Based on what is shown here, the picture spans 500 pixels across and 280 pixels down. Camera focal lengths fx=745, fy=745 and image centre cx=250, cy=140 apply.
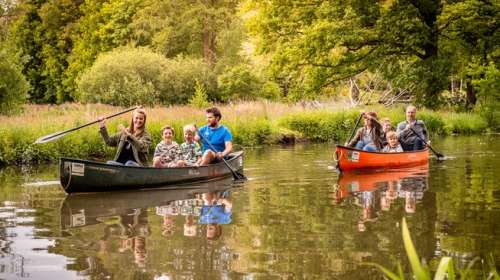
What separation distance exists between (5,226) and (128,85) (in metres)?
24.1

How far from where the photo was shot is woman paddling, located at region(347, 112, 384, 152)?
51.2 feet

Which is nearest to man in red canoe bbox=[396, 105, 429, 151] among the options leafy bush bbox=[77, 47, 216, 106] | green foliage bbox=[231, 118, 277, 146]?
green foliage bbox=[231, 118, 277, 146]

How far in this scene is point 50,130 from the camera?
17.6 metres

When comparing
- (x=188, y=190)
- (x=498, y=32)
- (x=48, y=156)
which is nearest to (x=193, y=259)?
(x=188, y=190)

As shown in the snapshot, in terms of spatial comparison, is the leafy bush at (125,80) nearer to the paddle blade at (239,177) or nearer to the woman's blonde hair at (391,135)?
the woman's blonde hair at (391,135)

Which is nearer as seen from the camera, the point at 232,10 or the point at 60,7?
the point at 232,10

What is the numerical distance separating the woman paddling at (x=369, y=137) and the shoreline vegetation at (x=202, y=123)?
6070 millimetres

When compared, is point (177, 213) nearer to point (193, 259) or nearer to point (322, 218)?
point (322, 218)

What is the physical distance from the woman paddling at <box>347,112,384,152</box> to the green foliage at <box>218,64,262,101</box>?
21272 mm

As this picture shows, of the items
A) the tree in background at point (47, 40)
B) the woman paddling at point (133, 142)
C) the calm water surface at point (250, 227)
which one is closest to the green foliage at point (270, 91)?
the tree in background at point (47, 40)

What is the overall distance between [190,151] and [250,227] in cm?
548

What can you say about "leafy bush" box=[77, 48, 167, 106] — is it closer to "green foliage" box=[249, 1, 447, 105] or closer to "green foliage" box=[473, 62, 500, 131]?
"green foliage" box=[249, 1, 447, 105]

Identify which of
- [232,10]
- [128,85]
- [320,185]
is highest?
[232,10]

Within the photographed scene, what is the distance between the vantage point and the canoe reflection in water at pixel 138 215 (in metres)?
7.35
